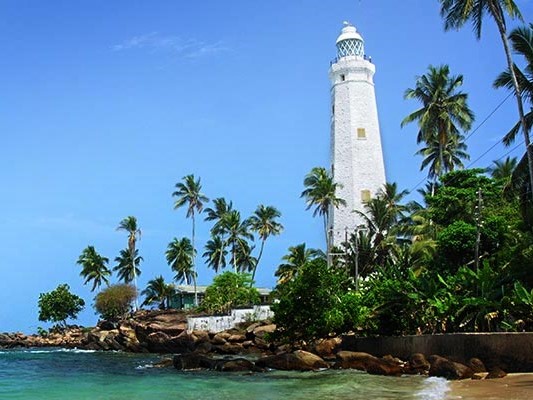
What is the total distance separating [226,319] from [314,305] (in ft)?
62.1

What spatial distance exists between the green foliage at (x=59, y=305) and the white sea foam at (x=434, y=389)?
226 feet

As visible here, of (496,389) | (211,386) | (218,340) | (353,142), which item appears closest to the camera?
(496,389)

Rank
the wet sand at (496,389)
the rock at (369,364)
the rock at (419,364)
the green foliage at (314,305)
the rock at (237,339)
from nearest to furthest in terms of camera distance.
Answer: the wet sand at (496,389) < the rock at (419,364) < the rock at (369,364) < the green foliage at (314,305) < the rock at (237,339)

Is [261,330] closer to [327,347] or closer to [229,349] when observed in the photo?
[229,349]

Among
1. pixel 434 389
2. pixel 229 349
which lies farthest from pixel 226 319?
pixel 434 389

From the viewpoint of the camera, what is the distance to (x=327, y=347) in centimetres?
3406

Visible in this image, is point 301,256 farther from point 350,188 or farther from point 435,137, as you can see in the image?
point 435,137

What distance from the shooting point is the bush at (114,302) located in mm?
71750

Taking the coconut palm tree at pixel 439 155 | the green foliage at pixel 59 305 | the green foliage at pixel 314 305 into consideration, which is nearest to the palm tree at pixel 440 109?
the coconut palm tree at pixel 439 155

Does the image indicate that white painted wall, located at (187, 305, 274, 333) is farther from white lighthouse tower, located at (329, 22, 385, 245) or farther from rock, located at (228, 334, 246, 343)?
white lighthouse tower, located at (329, 22, 385, 245)

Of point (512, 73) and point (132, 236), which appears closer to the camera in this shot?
point (512, 73)

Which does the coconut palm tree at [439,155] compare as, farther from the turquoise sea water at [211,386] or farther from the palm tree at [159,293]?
the palm tree at [159,293]

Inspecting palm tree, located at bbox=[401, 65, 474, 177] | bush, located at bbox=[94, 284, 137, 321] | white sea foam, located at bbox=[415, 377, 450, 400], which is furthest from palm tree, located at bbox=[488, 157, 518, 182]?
bush, located at bbox=[94, 284, 137, 321]

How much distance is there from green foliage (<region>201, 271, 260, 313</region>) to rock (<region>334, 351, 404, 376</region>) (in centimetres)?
2867
